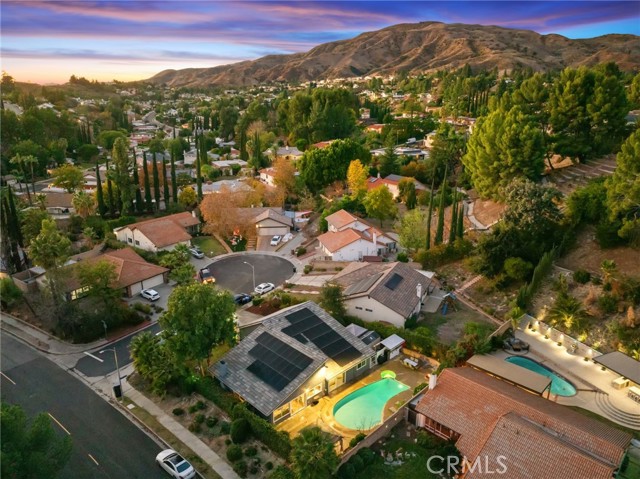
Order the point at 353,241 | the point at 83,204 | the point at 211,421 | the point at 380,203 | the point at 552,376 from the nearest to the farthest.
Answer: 1. the point at 211,421
2. the point at 552,376
3. the point at 353,241
4. the point at 380,203
5. the point at 83,204

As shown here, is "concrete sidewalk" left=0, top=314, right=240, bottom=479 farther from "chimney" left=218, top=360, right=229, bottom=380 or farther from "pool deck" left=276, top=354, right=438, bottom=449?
"pool deck" left=276, top=354, right=438, bottom=449

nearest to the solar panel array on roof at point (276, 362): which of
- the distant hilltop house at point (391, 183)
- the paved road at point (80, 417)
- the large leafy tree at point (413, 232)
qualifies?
the paved road at point (80, 417)

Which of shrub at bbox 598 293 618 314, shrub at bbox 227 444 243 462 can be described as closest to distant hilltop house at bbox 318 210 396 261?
shrub at bbox 598 293 618 314

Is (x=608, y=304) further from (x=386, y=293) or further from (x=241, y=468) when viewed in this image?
(x=241, y=468)

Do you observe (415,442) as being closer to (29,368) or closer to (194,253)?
(29,368)

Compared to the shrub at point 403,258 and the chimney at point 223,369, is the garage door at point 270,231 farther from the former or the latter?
the chimney at point 223,369

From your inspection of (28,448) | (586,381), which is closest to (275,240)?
(586,381)
